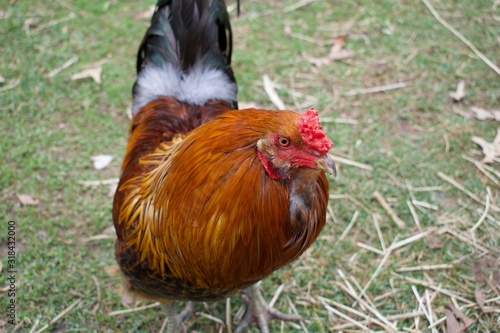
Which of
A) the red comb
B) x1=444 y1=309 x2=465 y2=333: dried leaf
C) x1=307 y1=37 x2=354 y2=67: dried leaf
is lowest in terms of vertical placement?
x1=444 y1=309 x2=465 y2=333: dried leaf

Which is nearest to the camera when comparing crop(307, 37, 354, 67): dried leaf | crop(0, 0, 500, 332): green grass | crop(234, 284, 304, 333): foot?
crop(234, 284, 304, 333): foot

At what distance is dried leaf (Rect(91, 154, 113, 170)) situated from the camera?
166 inches

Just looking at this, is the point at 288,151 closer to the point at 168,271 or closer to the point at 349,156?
the point at 168,271

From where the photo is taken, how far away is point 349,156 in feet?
14.1

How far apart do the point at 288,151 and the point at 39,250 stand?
2.49 m

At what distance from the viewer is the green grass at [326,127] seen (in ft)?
11.5

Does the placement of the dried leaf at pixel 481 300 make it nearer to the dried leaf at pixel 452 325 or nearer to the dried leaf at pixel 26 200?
the dried leaf at pixel 452 325

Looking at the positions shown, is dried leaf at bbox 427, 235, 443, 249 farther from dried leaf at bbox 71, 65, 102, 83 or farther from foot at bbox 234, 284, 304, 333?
dried leaf at bbox 71, 65, 102, 83

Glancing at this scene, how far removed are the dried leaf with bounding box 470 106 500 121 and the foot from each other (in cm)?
264

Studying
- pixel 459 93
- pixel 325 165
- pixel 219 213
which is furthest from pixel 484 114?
pixel 219 213

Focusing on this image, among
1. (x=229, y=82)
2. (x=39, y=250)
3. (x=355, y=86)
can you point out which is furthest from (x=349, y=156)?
(x=39, y=250)

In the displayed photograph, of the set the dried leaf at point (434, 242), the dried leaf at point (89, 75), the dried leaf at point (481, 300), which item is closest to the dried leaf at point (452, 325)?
the dried leaf at point (481, 300)

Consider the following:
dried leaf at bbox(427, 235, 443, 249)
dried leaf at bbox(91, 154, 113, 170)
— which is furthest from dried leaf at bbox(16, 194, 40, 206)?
dried leaf at bbox(427, 235, 443, 249)

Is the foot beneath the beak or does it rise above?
beneath
